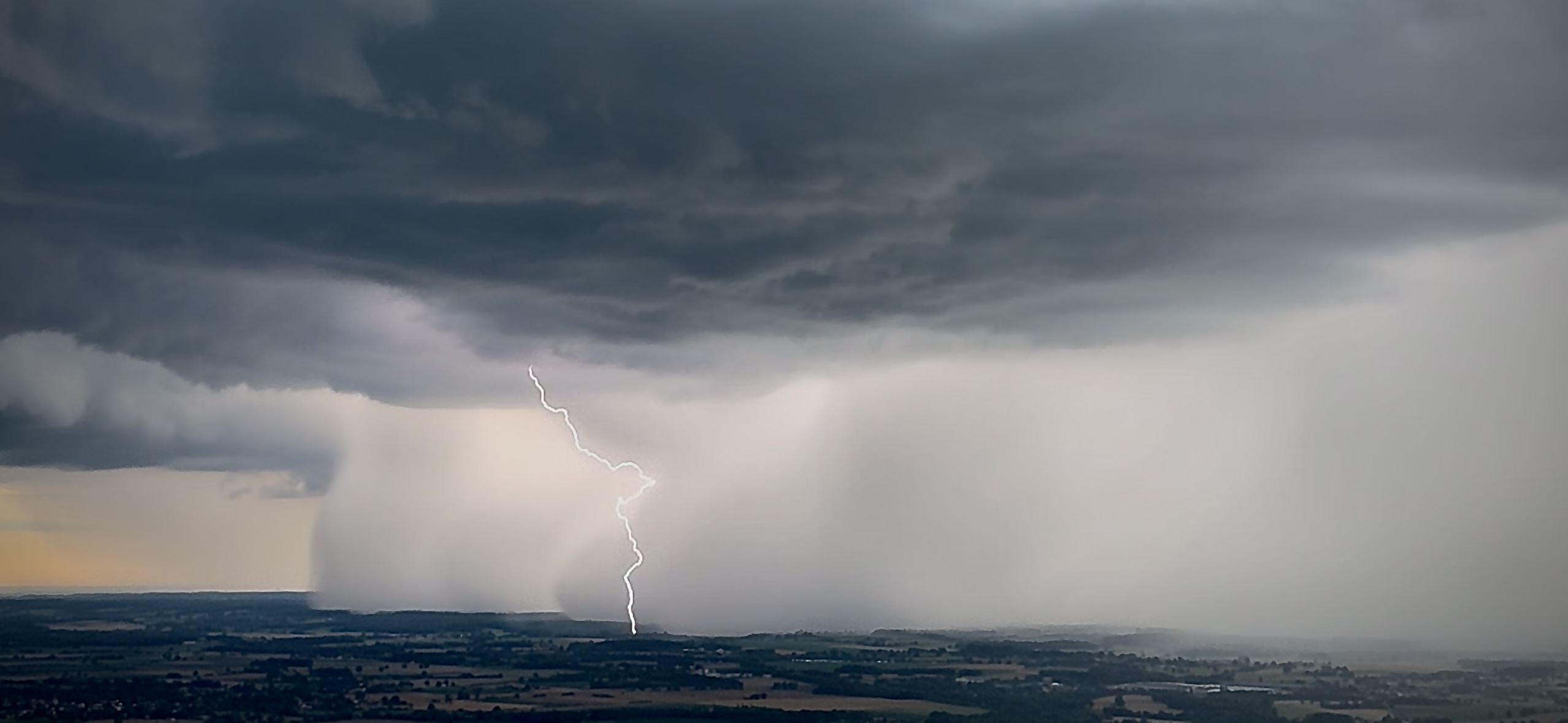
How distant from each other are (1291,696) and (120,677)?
42708mm

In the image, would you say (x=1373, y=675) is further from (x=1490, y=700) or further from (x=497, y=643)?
(x=497, y=643)

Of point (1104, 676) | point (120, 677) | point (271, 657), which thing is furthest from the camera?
point (271, 657)

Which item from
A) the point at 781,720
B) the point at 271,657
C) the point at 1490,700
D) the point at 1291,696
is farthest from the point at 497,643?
the point at 1490,700

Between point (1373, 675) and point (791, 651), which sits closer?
point (1373, 675)

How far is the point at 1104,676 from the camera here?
2087 inches

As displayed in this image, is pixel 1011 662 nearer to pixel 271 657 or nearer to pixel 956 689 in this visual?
pixel 956 689

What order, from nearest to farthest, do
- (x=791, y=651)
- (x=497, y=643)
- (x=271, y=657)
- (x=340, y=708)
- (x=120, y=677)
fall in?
(x=340, y=708), (x=120, y=677), (x=271, y=657), (x=791, y=651), (x=497, y=643)

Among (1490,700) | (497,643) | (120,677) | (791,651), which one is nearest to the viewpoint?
(1490,700)

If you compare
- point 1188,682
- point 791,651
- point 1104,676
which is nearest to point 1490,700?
point 1188,682

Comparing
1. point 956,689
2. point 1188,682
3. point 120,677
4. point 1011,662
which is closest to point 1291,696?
point 1188,682

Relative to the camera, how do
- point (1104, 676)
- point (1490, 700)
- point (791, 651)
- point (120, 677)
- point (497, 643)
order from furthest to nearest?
point (497, 643) → point (791, 651) → point (120, 677) → point (1104, 676) → point (1490, 700)

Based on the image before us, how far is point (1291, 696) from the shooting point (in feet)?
152

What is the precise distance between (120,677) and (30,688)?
4420 millimetres

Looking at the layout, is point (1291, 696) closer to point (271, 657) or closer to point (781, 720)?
point (781, 720)
